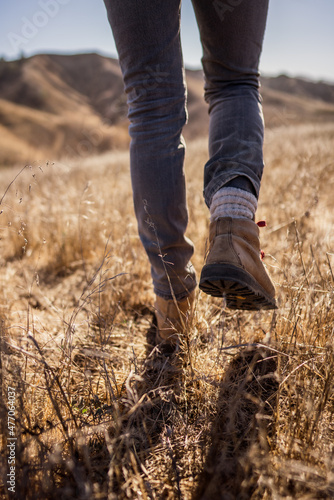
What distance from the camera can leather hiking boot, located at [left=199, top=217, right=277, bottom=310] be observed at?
2.38 ft

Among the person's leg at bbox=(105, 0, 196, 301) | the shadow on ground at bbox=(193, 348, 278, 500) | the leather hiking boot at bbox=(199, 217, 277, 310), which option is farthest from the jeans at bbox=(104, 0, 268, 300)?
the shadow on ground at bbox=(193, 348, 278, 500)

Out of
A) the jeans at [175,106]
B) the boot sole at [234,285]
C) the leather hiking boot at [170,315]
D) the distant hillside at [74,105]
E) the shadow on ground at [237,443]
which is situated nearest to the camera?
the shadow on ground at [237,443]

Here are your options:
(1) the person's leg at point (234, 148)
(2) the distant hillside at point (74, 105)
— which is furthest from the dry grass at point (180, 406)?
(2) the distant hillside at point (74, 105)

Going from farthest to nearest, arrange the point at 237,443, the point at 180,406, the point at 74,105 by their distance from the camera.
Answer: the point at 74,105 < the point at 180,406 < the point at 237,443

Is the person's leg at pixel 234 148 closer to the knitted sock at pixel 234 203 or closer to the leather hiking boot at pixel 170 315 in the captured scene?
the knitted sock at pixel 234 203

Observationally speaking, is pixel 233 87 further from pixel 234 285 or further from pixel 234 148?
pixel 234 285

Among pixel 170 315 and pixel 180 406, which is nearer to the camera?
pixel 180 406

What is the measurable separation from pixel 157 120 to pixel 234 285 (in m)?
0.51

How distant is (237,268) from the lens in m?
0.74

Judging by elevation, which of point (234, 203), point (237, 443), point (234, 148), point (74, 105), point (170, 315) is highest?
point (74, 105)

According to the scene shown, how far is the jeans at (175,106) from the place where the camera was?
825 millimetres

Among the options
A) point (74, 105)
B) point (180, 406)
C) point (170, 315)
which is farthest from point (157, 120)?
point (74, 105)

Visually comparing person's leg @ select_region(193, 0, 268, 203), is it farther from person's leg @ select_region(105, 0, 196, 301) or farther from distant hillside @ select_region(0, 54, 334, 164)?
distant hillside @ select_region(0, 54, 334, 164)

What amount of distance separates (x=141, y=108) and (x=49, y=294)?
1051mm
